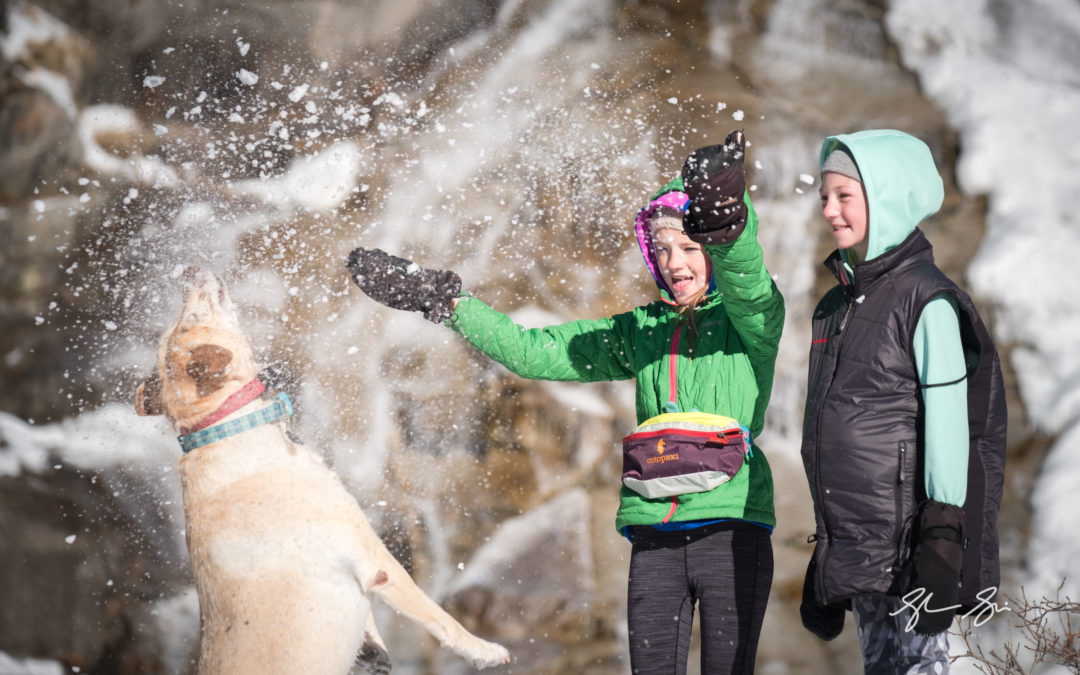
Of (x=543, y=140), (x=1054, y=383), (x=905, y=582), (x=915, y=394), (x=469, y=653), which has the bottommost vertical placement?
(x=469, y=653)

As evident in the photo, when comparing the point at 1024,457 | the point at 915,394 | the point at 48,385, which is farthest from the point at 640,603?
the point at 48,385

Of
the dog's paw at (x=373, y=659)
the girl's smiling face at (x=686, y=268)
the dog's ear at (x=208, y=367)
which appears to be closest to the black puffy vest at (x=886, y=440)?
the girl's smiling face at (x=686, y=268)

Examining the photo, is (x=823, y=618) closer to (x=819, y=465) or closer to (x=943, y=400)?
(x=819, y=465)

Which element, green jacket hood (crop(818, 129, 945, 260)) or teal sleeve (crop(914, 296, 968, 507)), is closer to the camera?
teal sleeve (crop(914, 296, 968, 507))

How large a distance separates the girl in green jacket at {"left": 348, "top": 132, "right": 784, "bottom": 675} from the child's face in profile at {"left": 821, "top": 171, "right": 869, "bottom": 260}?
0.17m

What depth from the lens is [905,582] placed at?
1.60m

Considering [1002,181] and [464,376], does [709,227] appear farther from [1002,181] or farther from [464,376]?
[1002,181]

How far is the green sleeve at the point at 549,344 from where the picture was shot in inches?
93.4

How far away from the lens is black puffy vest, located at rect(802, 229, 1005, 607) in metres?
1.66

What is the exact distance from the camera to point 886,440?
1.69 metres

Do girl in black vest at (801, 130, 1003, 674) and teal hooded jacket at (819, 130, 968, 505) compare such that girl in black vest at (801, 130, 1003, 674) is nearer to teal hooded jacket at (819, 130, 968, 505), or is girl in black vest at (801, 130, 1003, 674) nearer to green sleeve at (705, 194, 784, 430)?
teal hooded jacket at (819, 130, 968, 505)

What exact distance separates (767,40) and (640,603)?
8.82 ft

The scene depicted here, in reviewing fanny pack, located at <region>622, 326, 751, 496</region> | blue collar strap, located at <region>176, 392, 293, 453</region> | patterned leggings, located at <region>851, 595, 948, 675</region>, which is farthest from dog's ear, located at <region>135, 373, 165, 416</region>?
patterned leggings, located at <region>851, 595, 948, 675</region>

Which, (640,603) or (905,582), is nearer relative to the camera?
(905,582)
